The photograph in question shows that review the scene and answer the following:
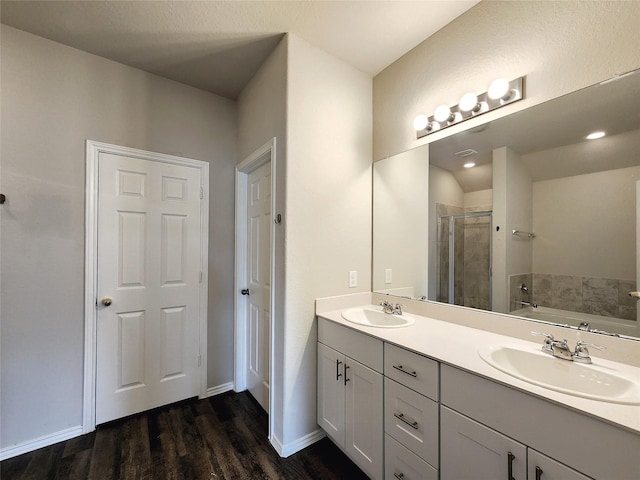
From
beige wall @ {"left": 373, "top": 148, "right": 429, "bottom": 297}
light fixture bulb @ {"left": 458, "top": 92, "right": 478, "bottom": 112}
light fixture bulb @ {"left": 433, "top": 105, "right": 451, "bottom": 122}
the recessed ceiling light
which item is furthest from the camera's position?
beige wall @ {"left": 373, "top": 148, "right": 429, "bottom": 297}

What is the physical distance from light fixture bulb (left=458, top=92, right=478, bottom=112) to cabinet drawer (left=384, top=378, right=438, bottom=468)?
5.03ft

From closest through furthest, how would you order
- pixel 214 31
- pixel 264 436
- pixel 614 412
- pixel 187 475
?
pixel 614 412 < pixel 187 475 < pixel 214 31 < pixel 264 436

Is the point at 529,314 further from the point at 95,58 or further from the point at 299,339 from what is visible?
the point at 95,58

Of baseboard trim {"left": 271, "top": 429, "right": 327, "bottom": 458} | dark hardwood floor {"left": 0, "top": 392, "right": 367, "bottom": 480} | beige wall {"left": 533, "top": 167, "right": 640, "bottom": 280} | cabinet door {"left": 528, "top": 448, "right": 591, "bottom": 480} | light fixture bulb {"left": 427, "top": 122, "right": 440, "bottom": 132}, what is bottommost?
dark hardwood floor {"left": 0, "top": 392, "right": 367, "bottom": 480}

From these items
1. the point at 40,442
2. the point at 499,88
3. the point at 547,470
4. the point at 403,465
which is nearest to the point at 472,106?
the point at 499,88

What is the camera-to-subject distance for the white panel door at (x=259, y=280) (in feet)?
6.91

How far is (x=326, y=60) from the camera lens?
1.86m

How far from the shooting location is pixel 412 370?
3.90 feet

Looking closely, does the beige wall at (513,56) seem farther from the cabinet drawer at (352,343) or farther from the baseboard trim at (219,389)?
the baseboard trim at (219,389)

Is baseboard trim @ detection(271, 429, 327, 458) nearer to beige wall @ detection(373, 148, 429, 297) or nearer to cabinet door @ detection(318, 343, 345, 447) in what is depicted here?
cabinet door @ detection(318, 343, 345, 447)

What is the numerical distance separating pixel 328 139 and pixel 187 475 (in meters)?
2.26

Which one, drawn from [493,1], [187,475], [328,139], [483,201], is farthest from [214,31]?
[187,475]

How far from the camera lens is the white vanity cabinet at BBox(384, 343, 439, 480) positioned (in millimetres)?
1107

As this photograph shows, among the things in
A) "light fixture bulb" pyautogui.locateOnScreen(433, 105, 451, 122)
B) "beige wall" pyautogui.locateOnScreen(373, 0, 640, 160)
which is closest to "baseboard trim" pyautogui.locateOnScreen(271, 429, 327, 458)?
"beige wall" pyautogui.locateOnScreen(373, 0, 640, 160)
